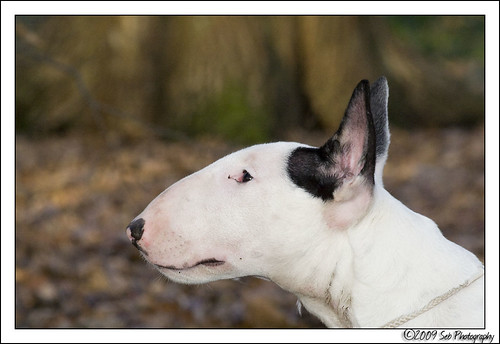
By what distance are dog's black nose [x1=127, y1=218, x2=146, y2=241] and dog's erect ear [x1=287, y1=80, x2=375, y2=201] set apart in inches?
22.8

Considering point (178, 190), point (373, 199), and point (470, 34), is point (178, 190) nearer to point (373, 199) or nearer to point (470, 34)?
point (373, 199)

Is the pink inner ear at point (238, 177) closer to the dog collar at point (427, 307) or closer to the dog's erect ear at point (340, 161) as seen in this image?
the dog's erect ear at point (340, 161)

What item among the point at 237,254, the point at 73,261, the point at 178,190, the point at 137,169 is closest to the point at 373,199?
the point at 237,254

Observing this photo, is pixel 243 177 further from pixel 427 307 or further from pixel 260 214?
pixel 427 307

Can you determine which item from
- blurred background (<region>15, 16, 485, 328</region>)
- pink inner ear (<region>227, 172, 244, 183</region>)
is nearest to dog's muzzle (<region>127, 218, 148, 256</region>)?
pink inner ear (<region>227, 172, 244, 183</region>)

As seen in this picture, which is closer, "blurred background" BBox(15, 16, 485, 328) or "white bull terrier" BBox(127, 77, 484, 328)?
"white bull terrier" BBox(127, 77, 484, 328)

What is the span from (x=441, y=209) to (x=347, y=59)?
463cm

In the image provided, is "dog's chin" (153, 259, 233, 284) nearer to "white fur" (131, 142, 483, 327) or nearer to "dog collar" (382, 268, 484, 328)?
"white fur" (131, 142, 483, 327)

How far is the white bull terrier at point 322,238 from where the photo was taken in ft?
7.57

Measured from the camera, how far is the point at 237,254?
2404 mm

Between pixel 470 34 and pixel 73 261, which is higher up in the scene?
pixel 470 34

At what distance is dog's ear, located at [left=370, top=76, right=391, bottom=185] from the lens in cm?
246

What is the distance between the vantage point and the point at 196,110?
10.5 meters

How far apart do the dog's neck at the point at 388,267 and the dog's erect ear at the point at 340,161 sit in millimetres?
149
